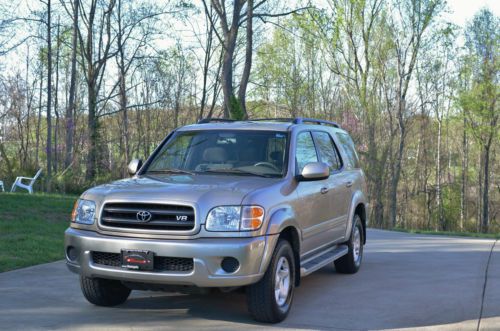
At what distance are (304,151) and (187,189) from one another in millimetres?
1863

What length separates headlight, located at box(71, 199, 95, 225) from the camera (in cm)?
572

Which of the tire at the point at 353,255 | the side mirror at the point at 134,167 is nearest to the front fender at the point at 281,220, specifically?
the side mirror at the point at 134,167

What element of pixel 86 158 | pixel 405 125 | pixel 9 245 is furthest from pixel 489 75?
pixel 9 245

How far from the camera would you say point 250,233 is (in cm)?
532

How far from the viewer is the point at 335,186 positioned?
757 centimetres

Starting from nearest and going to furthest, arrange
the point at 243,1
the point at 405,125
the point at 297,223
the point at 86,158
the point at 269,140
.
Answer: the point at 297,223 → the point at 269,140 → the point at 243,1 → the point at 86,158 → the point at 405,125

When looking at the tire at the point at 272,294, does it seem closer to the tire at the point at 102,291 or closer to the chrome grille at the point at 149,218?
the chrome grille at the point at 149,218

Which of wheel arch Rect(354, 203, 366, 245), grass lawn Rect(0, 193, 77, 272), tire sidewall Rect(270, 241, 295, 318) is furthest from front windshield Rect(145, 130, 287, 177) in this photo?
grass lawn Rect(0, 193, 77, 272)

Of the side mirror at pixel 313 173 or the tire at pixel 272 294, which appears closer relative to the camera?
the tire at pixel 272 294

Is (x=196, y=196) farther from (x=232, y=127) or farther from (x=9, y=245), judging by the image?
(x=9, y=245)

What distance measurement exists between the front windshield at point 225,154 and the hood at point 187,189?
0.27 m

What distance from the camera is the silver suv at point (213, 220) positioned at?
527 cm

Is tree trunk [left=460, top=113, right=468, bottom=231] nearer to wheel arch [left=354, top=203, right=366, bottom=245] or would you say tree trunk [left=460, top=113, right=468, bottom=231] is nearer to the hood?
wheel arch [left=354, top=203, right=366, bottom=245]

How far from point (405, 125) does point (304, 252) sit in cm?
3553
